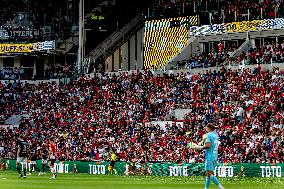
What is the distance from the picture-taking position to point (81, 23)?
7962cm

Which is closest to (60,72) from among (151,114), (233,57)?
(151,114)

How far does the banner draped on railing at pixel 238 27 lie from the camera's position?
63812 mm

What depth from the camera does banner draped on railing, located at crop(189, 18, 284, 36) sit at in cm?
6381

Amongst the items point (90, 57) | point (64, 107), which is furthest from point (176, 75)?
point (90, 57)

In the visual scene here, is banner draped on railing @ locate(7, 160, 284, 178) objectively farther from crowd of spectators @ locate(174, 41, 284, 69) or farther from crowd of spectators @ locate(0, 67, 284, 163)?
crowd of spectators @ locate(174, 41, 284, 69)

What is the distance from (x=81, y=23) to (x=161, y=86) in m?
17.5

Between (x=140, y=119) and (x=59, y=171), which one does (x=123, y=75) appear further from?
(x=59, y=171)

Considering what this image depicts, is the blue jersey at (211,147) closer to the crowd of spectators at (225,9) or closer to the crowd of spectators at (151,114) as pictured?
the crowd of spectators at (151,114)

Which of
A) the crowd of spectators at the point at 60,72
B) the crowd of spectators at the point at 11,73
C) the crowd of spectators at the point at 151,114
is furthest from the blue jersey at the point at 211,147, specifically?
the crowd of spectators at the point at 11,73

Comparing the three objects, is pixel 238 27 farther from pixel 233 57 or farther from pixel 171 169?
pixel 171 169

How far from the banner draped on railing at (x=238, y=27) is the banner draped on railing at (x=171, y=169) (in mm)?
19198

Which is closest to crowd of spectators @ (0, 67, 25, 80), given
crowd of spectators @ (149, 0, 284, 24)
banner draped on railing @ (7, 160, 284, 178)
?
crowd of spectators @ (149, 0, 284, 24)

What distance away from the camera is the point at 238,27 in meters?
66.8

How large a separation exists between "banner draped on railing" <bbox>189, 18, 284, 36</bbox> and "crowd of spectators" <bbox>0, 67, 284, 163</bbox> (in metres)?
6.26
